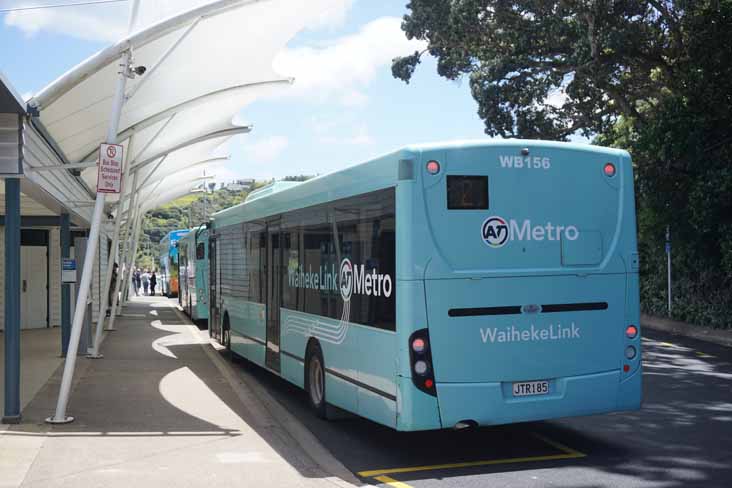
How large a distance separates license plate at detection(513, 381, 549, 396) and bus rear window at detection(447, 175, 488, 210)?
1603 mm

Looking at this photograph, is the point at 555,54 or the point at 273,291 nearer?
the point at 273,291

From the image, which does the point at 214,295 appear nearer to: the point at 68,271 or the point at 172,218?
the point at 68,271

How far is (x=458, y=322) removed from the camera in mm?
7188

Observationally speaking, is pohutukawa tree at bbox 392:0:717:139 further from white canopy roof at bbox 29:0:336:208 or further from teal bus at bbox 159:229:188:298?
teal bus at bbox 159:229:188:298

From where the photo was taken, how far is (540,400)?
7.39 m

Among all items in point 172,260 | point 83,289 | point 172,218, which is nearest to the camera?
point 83,289

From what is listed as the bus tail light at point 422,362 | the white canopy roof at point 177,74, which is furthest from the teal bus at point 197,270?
the bus tail light at point 422,362

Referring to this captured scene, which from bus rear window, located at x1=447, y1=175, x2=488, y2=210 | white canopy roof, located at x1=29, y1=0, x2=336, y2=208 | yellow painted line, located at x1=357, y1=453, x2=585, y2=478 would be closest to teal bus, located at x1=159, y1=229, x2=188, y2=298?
white canopy roof, located at x1=29, y1=0, x2=336, y2=208

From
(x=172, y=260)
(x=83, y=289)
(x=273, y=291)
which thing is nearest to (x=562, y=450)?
(x=273, y=291)

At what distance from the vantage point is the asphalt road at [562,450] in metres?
6.93

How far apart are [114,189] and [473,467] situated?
5.01 m

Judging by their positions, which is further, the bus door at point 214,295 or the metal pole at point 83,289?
the bus door at point 214,295

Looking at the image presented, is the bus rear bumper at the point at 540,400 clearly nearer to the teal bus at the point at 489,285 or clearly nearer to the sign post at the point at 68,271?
the teal bus at the point at 489,285

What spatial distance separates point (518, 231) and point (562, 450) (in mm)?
2208
